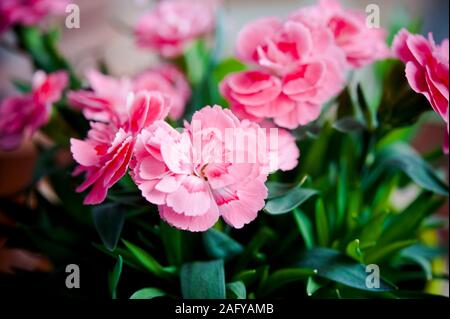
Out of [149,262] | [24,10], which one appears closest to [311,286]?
[149,262]

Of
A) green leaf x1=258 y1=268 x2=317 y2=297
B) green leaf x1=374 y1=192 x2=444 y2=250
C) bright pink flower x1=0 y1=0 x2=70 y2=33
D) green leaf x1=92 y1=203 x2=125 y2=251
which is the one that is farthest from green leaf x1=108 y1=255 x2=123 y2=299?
bright pink flower x1=0 y1=0 x2=70 y2=33

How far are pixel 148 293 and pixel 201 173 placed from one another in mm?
109

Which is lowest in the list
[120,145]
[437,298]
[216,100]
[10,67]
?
[437,298]

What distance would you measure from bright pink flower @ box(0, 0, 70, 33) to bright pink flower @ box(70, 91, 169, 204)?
0.31 m

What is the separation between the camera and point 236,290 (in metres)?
0.36

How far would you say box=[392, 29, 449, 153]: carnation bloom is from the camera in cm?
35

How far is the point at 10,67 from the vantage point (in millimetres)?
956

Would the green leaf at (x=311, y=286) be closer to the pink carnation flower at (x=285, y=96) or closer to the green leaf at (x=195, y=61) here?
the pink carnation flower at (x=285, y=96)

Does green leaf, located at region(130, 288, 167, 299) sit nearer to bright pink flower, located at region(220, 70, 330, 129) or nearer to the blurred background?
bright pink flower, located at region(220, 70, 330, 129)

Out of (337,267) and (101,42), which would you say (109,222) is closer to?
(337,267)

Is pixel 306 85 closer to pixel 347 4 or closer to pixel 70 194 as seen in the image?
pixel 70 194

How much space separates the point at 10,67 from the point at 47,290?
68cm

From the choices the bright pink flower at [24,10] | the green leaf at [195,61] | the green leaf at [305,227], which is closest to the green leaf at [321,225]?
the green leaf at [305,227]
